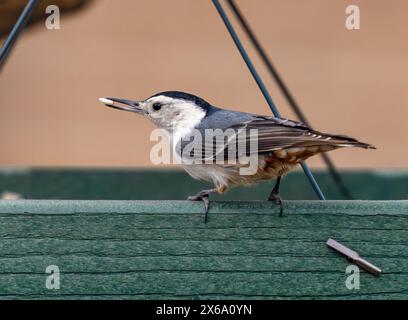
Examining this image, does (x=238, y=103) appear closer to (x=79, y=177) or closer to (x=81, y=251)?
(x=79, y=177)

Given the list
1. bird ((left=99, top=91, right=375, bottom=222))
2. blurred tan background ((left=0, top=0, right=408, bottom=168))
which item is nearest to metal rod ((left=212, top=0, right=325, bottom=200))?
bird ((left=99, top=91, right=375, bottom=222))

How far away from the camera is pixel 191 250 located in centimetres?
178

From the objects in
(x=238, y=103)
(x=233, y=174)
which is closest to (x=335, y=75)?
(x=238, y=103)

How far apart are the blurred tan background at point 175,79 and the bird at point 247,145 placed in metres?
2.80

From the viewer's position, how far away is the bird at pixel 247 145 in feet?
6.61

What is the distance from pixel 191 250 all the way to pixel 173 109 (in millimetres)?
660

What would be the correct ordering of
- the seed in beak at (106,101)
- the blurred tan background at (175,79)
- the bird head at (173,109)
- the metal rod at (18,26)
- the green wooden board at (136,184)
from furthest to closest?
the blurred tan background at (175,79) → the green wooden board at (136,184) → the bird head at (173,109) → the seed in beak at (106,101) → the metal rod at (18,26)

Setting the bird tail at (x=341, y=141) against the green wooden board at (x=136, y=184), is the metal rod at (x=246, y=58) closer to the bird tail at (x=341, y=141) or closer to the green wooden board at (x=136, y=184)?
the bird tail at (x=341, y=141)

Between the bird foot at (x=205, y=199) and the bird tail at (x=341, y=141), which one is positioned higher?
the bird tail at (x=341, y=141)

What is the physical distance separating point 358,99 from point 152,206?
12.1 feet

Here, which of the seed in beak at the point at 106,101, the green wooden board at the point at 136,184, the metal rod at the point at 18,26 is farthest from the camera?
the green wooden board at the point at 136,184

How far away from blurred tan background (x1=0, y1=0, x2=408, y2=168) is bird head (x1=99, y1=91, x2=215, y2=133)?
267 cm

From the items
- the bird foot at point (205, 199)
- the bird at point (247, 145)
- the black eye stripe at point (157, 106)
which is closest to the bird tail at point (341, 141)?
the bird at point (247, 145)
